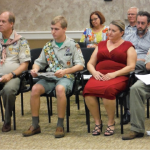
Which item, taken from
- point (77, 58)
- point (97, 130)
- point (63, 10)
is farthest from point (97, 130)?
point (63, 10)

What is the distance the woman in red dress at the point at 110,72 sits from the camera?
336cm

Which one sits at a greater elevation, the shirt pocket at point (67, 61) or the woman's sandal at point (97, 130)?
the shirt pocket at point (67, 61)

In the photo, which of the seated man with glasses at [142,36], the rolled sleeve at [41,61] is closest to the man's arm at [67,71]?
the rolled sleeve at [41,61]

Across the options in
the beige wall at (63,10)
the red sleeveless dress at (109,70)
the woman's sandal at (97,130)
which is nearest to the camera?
the red sleeveless dress at (109,70)

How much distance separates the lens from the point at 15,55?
387 cm

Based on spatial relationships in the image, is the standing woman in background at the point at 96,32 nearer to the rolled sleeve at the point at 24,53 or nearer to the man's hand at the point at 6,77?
the rolled sleeve at the point at 24,53

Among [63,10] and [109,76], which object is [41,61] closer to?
[109,76]

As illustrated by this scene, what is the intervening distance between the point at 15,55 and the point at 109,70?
111 centimetres

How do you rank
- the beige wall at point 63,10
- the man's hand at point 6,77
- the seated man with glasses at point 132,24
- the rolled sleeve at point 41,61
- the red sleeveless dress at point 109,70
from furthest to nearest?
the beige wall at point 63,10 → the seated man with glasses at point 132,24 → the rolled sleeve at point 41,61 → the man's hand at point 6,77 → the red sleeveless dress at point 109,70

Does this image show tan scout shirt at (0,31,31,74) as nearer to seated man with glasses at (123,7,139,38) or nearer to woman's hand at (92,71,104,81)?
woman's hand at (92,71,104,81)

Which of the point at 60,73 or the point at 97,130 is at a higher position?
the point at 60,73

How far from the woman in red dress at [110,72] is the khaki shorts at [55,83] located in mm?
198

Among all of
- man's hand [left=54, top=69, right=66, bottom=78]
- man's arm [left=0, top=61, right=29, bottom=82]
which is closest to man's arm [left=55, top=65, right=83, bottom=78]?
man's hand [left=54, top=69, right=66, bottom=78]

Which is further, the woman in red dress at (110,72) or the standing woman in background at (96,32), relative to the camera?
the standing woman in background at (96,32)
